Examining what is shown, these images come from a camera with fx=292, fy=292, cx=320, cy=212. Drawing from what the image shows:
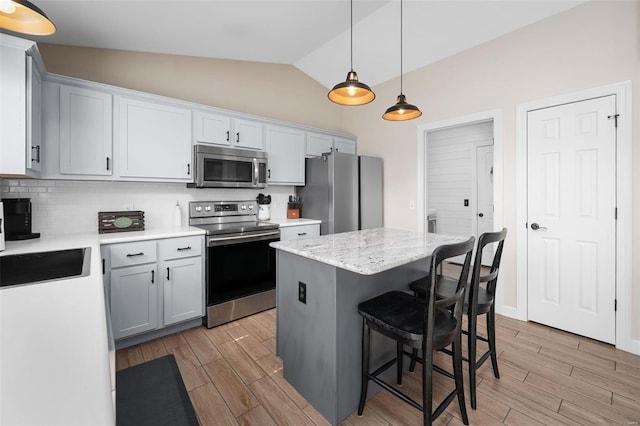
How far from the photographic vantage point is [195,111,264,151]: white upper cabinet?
123 inches

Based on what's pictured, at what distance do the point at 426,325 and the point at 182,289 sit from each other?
2.22m

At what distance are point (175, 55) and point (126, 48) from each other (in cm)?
48

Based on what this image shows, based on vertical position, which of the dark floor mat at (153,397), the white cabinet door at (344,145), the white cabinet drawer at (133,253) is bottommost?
the dark floor mat at (153,397)

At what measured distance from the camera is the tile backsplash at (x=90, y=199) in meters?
2.52

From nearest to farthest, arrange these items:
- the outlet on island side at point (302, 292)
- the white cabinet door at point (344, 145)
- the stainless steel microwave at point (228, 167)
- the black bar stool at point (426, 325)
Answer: the black bar stool at point (426, 325)
the outlet on island side at point (302, 292)
the stainless steel microwave at point (228, 167)
the white cabinet door at point (344, 145)

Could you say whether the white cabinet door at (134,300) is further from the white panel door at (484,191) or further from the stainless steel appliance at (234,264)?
the white panel door at (484,191)

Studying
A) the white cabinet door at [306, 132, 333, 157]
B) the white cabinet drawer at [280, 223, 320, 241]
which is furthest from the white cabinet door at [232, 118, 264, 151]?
the white cabinet drawer at [280, 223, 320, 241]

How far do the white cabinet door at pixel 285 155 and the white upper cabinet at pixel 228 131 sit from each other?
18 cm

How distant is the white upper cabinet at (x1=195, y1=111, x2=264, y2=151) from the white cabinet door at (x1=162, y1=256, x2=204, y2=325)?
1.30 meters

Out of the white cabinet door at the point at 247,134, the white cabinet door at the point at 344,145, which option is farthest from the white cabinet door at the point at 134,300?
the white cabinet door at the point at 344,145

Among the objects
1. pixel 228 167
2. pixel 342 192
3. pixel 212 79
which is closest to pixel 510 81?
pixel 342 192

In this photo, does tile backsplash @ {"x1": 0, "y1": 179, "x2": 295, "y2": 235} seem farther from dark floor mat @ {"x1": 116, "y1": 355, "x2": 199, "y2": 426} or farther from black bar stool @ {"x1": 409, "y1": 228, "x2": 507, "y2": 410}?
black bar stool @ {"x1": 409, "y1": 228, "x2": 507, "y2": 410}

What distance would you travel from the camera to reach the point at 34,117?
210 centimetres

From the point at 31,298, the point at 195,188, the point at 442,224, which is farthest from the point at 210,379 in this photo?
the point at 442,224
